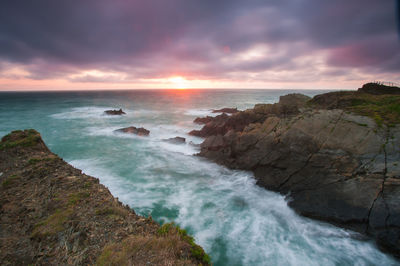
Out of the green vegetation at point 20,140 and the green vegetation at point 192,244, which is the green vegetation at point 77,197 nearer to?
the green vegetation at point 192,244

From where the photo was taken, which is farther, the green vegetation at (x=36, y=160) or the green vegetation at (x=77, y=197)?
the green vegetation at (x=36, y=160)

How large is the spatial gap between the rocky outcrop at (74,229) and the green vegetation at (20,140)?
341 cm

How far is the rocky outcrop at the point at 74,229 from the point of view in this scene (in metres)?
4.99

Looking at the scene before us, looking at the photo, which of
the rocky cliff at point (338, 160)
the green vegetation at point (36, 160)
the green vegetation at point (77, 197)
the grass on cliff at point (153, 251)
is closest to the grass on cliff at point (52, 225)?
the green vegetation at point (77, 197)

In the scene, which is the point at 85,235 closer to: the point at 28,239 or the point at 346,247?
the point at 28,239

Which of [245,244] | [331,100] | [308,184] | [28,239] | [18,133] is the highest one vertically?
[331,100]

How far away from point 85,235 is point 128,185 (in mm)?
10463

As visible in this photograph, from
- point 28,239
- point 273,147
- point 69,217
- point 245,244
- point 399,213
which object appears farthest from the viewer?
point 273,147

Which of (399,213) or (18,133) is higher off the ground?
(18,133)

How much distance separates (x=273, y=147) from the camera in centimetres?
1539

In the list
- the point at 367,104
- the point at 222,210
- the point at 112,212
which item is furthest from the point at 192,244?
the point at 367,104

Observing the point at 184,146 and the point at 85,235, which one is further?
the point at 184,146

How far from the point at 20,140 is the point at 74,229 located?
34.5ft

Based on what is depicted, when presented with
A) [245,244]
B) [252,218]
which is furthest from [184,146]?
[245,244]
